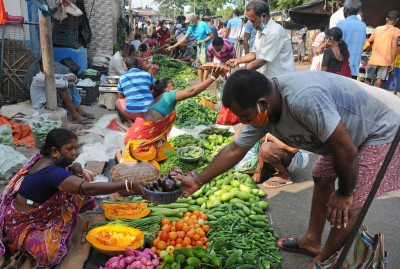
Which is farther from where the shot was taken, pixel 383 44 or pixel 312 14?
pixel 312 14

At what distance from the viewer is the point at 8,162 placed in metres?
4.62

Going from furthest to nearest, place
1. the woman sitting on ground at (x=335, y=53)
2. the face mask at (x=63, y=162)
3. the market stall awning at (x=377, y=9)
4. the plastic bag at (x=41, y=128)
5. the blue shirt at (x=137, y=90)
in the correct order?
the market stall awning at (x=377, y=9) → the blue shirt at (x=137, y=90) → the woman sitting on ground at (x=335, y=53) → the plastic bag at (x=41, y=128) → the face mask at (x=63, y=162)

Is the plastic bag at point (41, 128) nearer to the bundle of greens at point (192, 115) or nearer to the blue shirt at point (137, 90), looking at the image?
the blue shirt at point (137, 90)

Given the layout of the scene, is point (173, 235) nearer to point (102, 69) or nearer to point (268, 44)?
point (268, 44)

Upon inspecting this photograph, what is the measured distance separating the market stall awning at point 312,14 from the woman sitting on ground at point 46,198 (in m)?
11.0

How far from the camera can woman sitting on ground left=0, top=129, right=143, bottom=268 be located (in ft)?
9.81

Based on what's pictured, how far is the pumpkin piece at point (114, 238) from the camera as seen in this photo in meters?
3.21

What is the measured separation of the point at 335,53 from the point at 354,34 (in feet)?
3.51

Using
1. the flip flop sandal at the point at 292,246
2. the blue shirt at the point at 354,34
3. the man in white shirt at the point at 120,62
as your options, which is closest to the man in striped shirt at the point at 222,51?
the man in white shirt at the point at 120,62

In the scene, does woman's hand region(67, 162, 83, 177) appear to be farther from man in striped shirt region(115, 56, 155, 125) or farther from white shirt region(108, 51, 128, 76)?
white shirt region(108, 51, 128, 76)

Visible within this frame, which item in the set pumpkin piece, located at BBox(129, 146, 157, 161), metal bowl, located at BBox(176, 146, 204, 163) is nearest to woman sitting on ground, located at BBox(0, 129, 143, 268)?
pumpkin piece, located at BBox(129, 146, 157, 161)

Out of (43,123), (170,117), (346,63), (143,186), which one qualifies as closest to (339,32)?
(346,63)

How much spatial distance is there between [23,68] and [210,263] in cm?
658

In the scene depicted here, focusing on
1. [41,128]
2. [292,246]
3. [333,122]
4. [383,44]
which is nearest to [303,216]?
[292,246]
